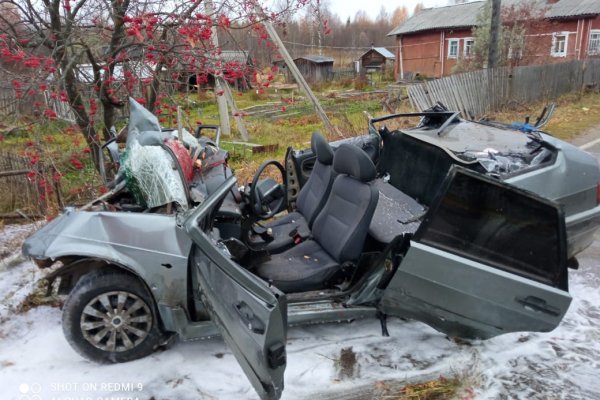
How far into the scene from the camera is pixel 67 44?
4.95 metres

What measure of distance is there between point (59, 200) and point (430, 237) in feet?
15.8

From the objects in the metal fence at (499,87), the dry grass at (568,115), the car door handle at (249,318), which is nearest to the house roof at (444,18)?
the metal fence at (499,87)

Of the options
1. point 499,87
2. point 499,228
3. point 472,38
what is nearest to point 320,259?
point 499,228

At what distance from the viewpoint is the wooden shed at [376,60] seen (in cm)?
4262

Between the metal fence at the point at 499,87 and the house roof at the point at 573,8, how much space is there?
41.2 feet

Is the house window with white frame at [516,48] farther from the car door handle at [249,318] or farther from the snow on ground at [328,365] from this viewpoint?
the car door handle at [249,318]

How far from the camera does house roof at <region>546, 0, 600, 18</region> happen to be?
27.5 m

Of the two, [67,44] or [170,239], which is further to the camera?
[67,44]

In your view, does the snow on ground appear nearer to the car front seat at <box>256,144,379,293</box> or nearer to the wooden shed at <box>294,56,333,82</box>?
the car front seat at <box>256,144,379,293</box>

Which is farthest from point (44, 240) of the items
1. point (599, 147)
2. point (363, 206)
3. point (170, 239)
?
point (599, 147)

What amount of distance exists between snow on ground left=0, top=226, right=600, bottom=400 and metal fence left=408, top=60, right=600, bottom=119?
8.84m

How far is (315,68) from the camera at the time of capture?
3909 cm

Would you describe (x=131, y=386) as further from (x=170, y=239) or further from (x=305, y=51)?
(x=305, y=51)

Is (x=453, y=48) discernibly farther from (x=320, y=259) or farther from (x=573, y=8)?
(x=320, y=259)
